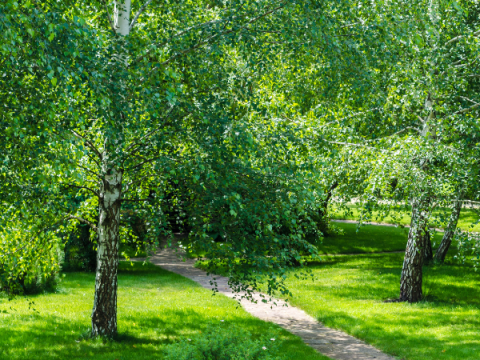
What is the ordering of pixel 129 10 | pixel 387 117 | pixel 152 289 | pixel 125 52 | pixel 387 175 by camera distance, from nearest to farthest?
pixel 125 52, pixel 129 10, pixel 387 175, pixel 387 117, pixel 152 289

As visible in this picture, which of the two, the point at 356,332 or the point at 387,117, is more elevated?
the point at 387,117

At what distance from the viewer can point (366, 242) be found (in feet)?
80.3

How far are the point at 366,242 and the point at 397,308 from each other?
12.8 m

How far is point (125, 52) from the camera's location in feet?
18.7

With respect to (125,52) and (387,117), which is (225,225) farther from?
(387,117)

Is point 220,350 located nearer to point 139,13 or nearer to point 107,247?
point 107,247

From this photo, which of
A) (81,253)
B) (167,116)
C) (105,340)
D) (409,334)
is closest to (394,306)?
(409,334)

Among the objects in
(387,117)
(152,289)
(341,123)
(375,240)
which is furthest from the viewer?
(375,240)

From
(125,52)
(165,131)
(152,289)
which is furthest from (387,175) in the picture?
(152,289)

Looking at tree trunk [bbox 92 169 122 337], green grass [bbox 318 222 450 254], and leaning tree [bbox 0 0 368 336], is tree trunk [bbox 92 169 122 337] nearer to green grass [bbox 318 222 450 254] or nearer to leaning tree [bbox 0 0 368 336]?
leaning tree [bbox 0 0 368 336]

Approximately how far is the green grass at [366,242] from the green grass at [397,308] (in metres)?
3.88

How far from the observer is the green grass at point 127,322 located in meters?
8.36

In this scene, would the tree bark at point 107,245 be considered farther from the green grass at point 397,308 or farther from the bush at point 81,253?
the bush at point 81,253

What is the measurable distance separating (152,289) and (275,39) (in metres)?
9.50
